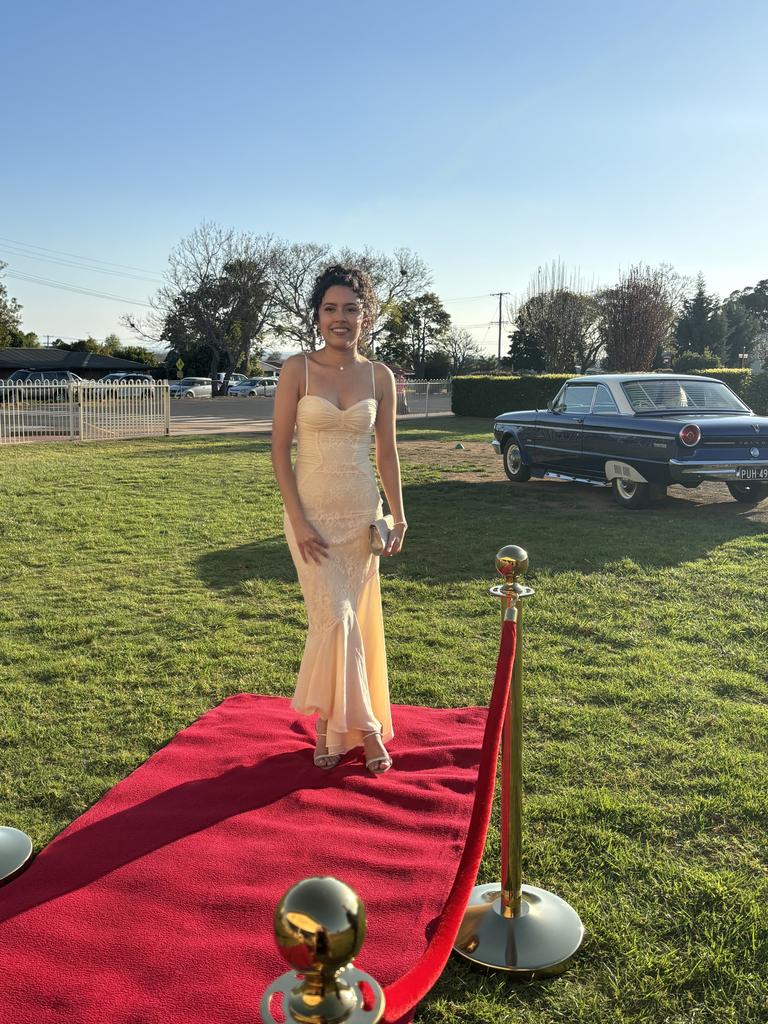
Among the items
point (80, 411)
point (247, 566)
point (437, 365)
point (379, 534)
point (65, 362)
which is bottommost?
point (247, 566)

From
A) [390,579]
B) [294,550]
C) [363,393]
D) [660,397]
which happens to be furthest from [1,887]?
[660,397]

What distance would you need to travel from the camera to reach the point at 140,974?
7.98 ft

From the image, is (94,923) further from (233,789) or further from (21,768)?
(21,768)

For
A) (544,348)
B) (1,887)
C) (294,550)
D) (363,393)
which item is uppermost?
(544,348)

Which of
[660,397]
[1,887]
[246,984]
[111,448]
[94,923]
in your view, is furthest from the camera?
[111,448]

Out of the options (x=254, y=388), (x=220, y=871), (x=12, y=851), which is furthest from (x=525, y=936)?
(x=254, y=388)

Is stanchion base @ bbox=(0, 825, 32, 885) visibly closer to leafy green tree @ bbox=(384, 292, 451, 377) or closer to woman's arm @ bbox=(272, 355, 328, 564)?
woman's arm @ bbox=(272, 355, 328, 564)

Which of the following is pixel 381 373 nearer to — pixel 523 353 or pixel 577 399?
pixel 577 399

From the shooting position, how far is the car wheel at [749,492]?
10797 millimetres

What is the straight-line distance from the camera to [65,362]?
62.4 metres

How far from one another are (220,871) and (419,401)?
35.4 m

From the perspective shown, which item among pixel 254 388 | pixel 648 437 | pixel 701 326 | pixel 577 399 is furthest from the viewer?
pixel 701 326

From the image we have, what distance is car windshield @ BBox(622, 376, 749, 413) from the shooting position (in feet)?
33.8

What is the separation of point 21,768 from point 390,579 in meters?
3.85
